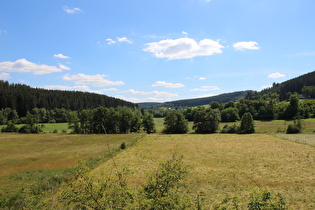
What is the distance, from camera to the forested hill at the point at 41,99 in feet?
390

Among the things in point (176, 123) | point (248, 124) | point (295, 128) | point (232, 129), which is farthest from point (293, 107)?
point (176, 123)

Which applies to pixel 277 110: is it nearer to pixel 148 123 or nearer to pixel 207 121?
pixel 207 121

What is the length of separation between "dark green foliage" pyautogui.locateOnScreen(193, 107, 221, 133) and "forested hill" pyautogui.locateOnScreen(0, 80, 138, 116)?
101m

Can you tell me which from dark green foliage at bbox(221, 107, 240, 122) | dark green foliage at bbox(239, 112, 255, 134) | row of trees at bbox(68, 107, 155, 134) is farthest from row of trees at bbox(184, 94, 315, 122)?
row of trees at bbox(68, 107, 155, 134)

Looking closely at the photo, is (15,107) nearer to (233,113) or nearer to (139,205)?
(233,113)

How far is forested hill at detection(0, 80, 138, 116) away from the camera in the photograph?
11881 centimetres

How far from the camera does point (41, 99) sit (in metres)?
130

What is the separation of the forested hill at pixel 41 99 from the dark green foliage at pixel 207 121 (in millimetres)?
101464

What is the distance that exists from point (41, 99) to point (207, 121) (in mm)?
117099

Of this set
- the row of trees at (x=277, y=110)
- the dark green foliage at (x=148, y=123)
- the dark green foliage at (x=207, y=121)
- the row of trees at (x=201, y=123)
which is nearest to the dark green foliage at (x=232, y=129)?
the row of trees at (x=201, y=123)

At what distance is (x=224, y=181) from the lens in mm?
22766

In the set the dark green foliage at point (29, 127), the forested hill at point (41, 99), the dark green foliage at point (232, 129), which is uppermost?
the forested hill at point (41, 99)

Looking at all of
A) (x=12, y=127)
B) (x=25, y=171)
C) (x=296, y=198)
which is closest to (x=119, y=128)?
(x=12, y=127)

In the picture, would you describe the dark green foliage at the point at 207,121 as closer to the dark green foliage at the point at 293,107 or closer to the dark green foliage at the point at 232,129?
the dark green foliage at the point at 232,129
